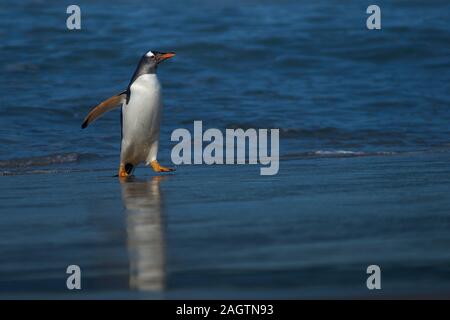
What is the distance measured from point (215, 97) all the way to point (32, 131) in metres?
2.91

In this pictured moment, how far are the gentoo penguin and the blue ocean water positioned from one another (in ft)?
0.58

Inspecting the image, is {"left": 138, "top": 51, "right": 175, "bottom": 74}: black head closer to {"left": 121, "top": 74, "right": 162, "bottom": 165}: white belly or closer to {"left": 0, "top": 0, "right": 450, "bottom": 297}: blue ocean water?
{"left": 121, "top": 74, "right": 162, "bottom": 165}: white belly

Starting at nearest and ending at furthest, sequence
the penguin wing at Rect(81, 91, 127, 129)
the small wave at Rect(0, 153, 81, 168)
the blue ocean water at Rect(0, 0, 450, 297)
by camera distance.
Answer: the blue ocean water at Rect(0, 0, 450, 297) → the penguin wing at Rect(81, 91, 127, 129) → the small wave at Rect(0, 153, 81, 168)

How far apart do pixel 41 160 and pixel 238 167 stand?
6.32 ft

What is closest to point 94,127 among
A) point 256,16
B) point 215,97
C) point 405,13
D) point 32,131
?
point 32,131

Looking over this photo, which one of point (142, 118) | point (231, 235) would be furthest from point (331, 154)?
point (231, 235)

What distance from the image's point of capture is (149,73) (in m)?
8.49

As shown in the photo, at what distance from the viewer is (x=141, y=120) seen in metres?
8.35

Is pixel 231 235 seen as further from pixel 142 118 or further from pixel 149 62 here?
pixel 149 62

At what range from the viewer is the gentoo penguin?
8.32 meters

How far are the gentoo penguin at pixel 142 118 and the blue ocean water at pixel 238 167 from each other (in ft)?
0.58

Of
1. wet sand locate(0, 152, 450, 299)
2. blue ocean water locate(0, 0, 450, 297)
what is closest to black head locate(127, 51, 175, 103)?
blue ocean water locate(0, 0, 450, 297)
